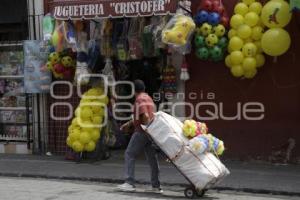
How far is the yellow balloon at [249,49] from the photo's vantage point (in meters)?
11.3

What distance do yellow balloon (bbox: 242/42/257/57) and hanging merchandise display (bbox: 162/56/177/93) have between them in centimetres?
176

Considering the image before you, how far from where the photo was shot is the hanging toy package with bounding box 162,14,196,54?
37.1ft

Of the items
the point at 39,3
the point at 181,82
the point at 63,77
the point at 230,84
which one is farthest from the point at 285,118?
the point at 39,3

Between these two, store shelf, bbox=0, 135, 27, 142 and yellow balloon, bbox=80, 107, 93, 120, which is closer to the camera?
yellow balloon, bbox=80, 107, 93, 120

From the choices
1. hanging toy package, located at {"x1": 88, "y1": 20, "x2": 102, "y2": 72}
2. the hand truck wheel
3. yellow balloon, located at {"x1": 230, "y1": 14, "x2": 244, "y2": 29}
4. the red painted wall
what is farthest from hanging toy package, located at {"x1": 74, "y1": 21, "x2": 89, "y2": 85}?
the hand truck wheel

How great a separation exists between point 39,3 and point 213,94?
14.6ft

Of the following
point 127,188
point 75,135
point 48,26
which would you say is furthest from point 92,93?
point 127,188

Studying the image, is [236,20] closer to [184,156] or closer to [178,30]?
[178,30]

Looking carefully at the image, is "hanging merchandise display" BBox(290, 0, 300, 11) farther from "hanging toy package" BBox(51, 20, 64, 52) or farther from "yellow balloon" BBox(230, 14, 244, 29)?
"hanging toy package" BBox(51, 20, 64, 52)

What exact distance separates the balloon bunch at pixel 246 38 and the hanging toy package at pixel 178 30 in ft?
2.65

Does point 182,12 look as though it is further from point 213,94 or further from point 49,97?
point 49,97

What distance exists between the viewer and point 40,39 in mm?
13531

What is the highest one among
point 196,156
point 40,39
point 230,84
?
point 40,39

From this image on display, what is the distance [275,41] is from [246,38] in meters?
0.60
